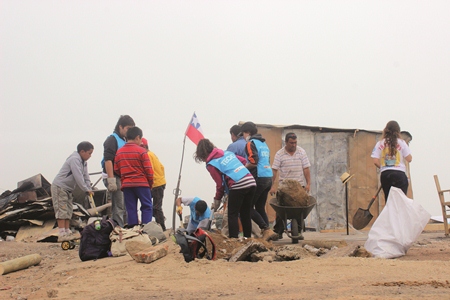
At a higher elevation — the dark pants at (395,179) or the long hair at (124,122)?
the long hair at (124,122)

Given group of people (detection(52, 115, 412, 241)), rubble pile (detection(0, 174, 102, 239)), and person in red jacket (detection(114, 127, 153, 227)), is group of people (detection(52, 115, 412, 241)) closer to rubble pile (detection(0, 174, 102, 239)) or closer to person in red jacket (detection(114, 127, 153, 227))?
person in red jacket (detection(114, 127, 153, 227))

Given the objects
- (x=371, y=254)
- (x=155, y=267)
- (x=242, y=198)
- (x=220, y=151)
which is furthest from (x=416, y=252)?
(x=155, y=267)

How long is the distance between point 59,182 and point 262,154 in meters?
3.17

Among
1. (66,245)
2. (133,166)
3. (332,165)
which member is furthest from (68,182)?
(332,165)

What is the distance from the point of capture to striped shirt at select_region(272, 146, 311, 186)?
8852 millimetres

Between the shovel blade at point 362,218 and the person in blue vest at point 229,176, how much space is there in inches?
138

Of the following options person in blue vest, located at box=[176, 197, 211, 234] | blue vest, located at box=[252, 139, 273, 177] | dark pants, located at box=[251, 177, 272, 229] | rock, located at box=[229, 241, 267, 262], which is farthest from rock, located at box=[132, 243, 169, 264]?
blue vest, located at box=[252, 139, 273, 177]

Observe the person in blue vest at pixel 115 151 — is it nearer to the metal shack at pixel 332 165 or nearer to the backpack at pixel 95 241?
the backpack at pixel 95 241

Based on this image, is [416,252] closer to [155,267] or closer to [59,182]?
[155,267]

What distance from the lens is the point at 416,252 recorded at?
6.55 metres

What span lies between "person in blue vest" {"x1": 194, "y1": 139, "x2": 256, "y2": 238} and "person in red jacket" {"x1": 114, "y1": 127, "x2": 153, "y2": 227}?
84 cm

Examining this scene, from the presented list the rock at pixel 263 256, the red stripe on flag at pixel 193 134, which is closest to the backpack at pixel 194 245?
the rock at pixel 263 256

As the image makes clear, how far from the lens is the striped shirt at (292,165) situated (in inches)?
348

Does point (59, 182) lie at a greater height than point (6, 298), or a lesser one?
greater
